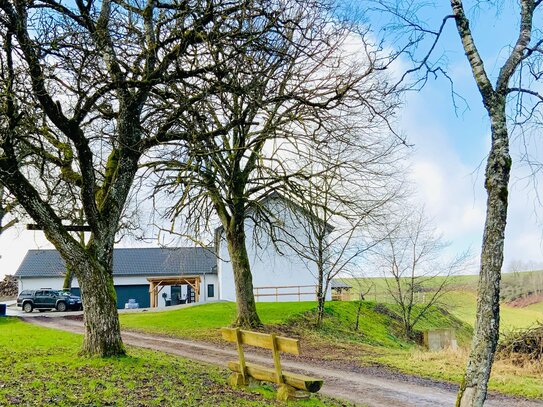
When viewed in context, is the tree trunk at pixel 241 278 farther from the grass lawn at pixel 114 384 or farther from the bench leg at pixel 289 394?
the bench leg at pixel 289 394

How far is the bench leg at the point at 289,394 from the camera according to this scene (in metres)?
8.23

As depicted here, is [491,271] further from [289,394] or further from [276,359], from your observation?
[289,394]

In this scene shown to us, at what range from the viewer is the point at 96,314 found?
10320 millimetres

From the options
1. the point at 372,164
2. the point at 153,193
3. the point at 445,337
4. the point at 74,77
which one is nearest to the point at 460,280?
the point at 445,337

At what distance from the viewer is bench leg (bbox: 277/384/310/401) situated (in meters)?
8.23

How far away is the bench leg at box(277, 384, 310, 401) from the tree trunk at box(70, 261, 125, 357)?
149 inches

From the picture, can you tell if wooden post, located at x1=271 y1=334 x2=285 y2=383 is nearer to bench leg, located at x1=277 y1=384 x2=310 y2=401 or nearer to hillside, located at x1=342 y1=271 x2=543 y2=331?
bench leg, located at x1=277 y1=384 x2=310 y2=401

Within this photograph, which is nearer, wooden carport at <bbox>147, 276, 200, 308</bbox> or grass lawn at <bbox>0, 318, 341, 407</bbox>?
grass lawn at <bbox>0, 318, 341, 407</bbox>

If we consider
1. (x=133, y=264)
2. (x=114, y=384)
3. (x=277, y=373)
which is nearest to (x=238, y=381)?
(x=277, y=373)

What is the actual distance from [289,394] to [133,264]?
45067 millimetres

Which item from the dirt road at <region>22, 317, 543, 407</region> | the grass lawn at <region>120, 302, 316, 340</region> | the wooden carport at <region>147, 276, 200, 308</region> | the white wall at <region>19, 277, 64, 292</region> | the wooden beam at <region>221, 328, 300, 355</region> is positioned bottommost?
the dirt road at <region>22, 317, 543, 407</region>

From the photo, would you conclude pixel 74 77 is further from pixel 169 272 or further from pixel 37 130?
pixel 169 272

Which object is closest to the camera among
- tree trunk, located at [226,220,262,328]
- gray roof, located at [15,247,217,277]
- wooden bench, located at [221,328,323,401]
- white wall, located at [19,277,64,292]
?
wooden bench, located at [221,328,323,401]

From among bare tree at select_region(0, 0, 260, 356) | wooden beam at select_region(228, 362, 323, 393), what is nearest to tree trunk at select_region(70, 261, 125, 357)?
bare tree at select_region(0, 0, 260, 356)
